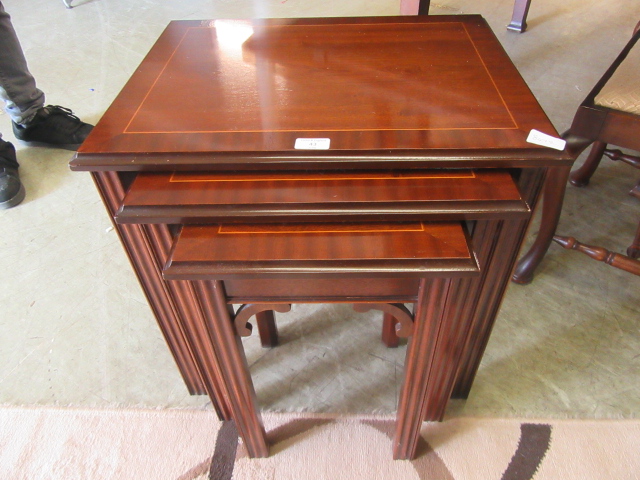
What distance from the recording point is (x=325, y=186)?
538 mm

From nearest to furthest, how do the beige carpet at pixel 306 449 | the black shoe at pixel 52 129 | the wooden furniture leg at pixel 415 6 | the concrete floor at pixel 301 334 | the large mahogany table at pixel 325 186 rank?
the large mahogany table at pixel 325 186
the beige carpet at pixel 306 449
the concrete floor at pixel 301 334
the wooden furniture leg at pixel 415 6
the black shoe at pixel 52 129

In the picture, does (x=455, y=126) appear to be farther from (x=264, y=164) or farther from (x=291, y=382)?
(x=291, y=382)

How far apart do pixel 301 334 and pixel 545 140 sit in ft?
2.05

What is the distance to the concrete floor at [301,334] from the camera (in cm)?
89

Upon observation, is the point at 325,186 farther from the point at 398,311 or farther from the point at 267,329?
the point at 267,329

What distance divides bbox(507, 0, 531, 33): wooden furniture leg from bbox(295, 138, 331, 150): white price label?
6.15 ft

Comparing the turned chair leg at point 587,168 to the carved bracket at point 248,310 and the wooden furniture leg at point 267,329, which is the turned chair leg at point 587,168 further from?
the carved bracket at point 248,310

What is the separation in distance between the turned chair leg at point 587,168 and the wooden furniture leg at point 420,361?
0.87 metres

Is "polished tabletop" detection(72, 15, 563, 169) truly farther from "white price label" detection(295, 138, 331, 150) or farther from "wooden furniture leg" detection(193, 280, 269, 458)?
"wooden furniture leg" detection(193, 280, 269, 458)

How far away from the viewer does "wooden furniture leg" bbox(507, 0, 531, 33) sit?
1.99 meters

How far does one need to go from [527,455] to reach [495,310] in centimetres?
28

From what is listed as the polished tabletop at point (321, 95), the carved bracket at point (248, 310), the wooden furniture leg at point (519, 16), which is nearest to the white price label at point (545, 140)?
the polished tabletop at point (321, 95)

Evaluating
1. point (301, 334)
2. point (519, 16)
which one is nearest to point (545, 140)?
point (301, 334)

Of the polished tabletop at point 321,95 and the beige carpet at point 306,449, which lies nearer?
the polished tabletop at point 321,95
